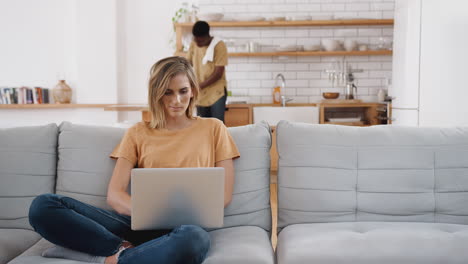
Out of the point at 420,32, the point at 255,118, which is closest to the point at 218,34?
the point at 255,118

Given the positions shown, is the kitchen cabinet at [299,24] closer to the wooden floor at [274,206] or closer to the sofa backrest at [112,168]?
the wooden floor at [274,206]

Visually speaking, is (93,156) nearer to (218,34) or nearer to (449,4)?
(449,4)

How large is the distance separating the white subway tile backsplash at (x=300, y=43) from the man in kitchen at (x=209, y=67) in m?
1.37

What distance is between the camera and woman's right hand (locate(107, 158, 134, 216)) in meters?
2.04

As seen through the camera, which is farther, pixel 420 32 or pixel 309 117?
pixel 309 117

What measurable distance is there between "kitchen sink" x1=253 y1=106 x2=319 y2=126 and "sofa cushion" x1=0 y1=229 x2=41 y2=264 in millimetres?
3890

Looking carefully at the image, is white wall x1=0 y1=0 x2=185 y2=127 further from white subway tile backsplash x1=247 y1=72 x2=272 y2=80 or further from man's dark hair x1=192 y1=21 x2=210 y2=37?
man's dark hair x1=192 y1=21 x2=210 y2=37

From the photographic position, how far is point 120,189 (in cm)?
209

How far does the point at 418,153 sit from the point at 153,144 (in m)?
1.23

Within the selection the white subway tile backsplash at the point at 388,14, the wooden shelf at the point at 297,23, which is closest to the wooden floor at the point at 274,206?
the wooden shelf at the point at 297,23

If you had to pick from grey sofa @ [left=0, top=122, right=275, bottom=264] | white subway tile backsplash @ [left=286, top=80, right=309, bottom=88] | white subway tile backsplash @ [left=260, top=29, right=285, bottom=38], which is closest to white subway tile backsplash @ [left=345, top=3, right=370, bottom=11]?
white subway tile backsplash @ [left=260, top=29, right=285, bottom=38]

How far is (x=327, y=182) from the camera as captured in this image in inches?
88.3

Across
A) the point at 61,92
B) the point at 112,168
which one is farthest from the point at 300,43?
the point at 112,168

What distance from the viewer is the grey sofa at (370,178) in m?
2.23
